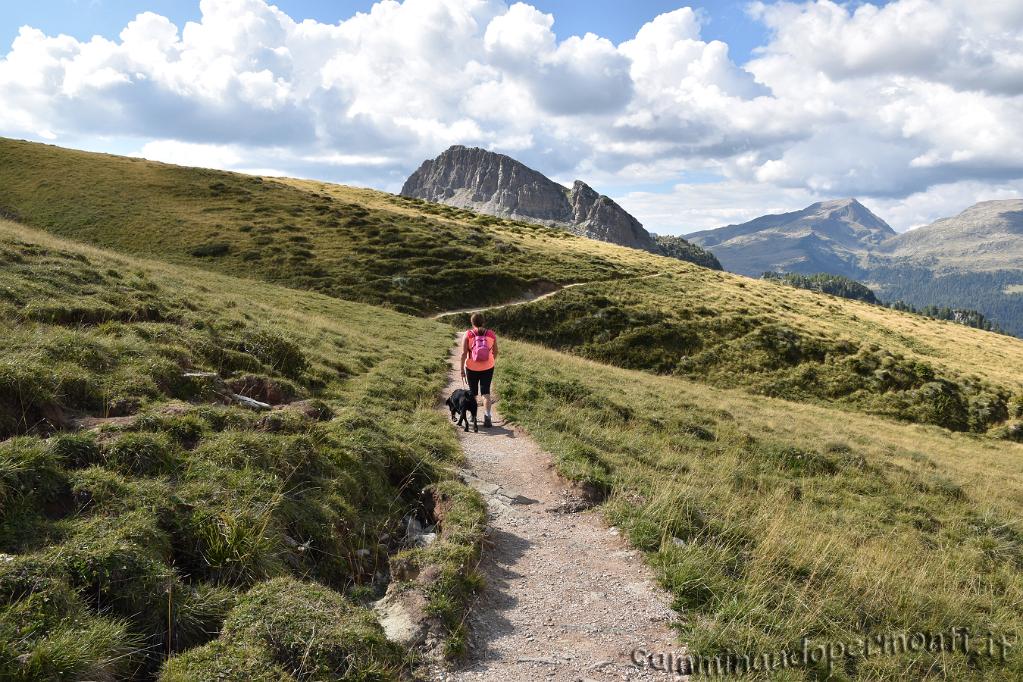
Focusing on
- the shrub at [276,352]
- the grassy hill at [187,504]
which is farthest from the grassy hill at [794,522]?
the shrub at [276,352]

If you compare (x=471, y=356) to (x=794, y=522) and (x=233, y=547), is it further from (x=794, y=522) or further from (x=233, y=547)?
(x=233, y=547)

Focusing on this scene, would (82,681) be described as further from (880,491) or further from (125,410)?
(880,491)

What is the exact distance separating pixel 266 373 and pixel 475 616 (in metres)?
9.79

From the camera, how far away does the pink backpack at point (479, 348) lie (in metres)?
15.6

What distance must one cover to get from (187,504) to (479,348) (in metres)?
9.70

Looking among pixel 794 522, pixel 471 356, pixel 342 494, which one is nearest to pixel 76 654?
pixel 342 494

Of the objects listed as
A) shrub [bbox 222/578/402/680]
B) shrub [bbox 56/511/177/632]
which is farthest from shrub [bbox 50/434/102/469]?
shrub [bbox 222/578/402/680]

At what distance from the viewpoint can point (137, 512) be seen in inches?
244

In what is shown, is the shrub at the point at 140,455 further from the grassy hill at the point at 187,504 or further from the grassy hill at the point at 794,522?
the grassy hill at the point at 794,522

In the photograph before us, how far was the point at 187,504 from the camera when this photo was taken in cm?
671

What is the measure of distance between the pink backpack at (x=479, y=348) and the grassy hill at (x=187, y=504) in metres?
2.16

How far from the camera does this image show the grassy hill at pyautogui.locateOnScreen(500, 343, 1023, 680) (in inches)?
261

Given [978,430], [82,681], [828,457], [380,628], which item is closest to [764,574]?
[380,628]

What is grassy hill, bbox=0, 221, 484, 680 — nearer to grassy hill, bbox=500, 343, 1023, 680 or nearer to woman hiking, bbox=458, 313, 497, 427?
woman hiking, bbox=458, 313, 497, 427
